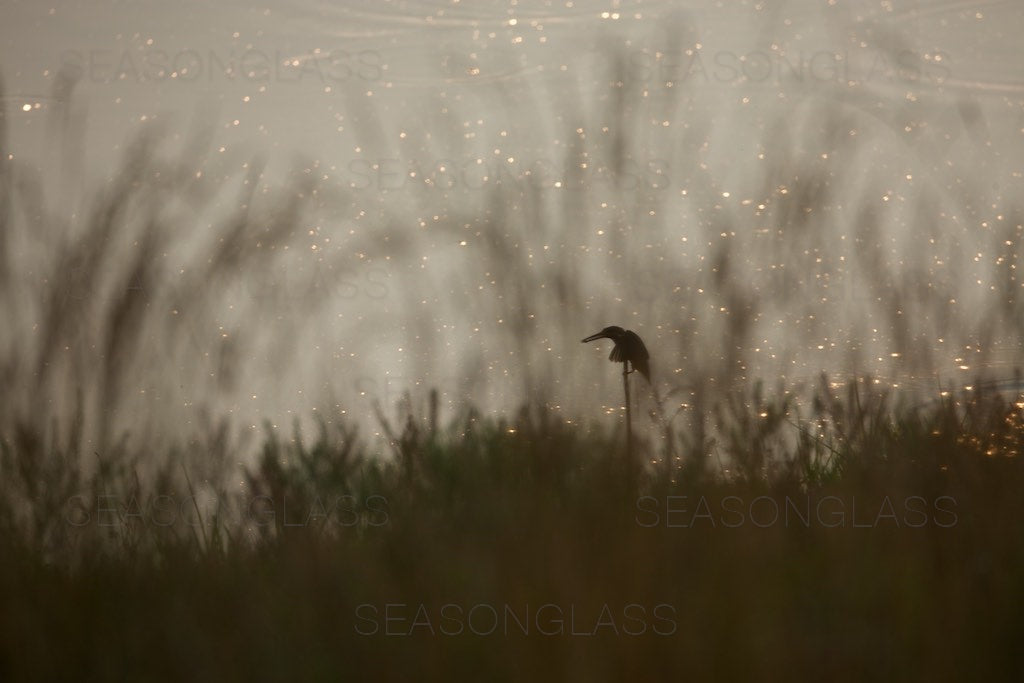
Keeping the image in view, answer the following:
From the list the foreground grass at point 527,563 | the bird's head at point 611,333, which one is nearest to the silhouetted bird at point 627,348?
the bird's head at point 611,333

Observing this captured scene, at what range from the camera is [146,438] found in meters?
1.60

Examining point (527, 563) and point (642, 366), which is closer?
point (527, 563)

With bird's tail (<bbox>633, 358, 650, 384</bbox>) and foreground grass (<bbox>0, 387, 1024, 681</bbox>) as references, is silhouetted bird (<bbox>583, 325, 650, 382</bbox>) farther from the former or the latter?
foreground grass (<bbox>0, 387, 1024, 681</bbox>)

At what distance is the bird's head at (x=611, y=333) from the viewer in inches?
59.5

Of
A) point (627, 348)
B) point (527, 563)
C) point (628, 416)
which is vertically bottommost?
point (527, 563)

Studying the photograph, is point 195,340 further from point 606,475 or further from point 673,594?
point 673,594

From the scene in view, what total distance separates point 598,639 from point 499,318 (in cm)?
56

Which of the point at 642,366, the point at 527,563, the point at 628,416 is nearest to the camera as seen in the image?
the point at 527,563

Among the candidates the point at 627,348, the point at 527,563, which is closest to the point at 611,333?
the point at 627,348

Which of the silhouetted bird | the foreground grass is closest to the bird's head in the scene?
the silhouetted bird

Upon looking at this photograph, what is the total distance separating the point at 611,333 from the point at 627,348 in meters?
0.03

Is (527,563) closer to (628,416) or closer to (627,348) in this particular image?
(628,416)

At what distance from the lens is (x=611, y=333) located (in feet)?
5.01

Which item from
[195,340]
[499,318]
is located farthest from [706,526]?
[195,340]
